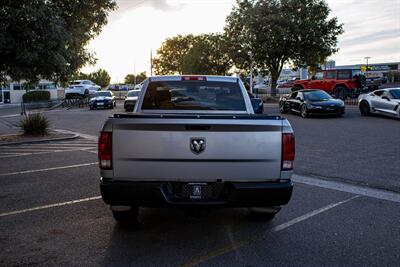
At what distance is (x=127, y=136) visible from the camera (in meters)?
3.98

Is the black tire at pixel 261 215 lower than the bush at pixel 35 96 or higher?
lower

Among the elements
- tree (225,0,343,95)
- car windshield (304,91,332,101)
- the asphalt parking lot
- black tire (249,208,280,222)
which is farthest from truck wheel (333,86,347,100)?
black tire (249,208,280,222)

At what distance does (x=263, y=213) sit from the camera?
4812mm

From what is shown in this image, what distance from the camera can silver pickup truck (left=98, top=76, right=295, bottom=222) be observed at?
3963 mm

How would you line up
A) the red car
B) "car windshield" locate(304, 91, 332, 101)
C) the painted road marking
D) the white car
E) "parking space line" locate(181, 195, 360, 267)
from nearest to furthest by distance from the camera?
"parking space line" locate(181, 195, 360, 267)
the painted road marking
"car windshield" locate(304, 91, 332, 101)
the red car
the white car

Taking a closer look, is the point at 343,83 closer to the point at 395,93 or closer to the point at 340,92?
the point at 340,92

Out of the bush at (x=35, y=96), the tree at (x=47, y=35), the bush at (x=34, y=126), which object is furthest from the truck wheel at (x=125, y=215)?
the bush at (x=35, y=96)

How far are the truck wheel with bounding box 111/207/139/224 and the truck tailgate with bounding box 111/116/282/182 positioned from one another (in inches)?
30.3

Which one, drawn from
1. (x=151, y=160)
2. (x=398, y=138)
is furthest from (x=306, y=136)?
(x=151, y=160)

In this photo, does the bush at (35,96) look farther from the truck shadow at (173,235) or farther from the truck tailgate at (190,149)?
the truck tailgate at (190,149)

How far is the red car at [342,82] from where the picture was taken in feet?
91.8

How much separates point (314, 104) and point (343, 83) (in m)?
9.19

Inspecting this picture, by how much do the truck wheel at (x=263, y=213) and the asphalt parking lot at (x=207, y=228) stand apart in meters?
0.08

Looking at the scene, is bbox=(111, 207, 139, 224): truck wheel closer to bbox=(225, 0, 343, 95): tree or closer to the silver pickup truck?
the silver pickup truck
